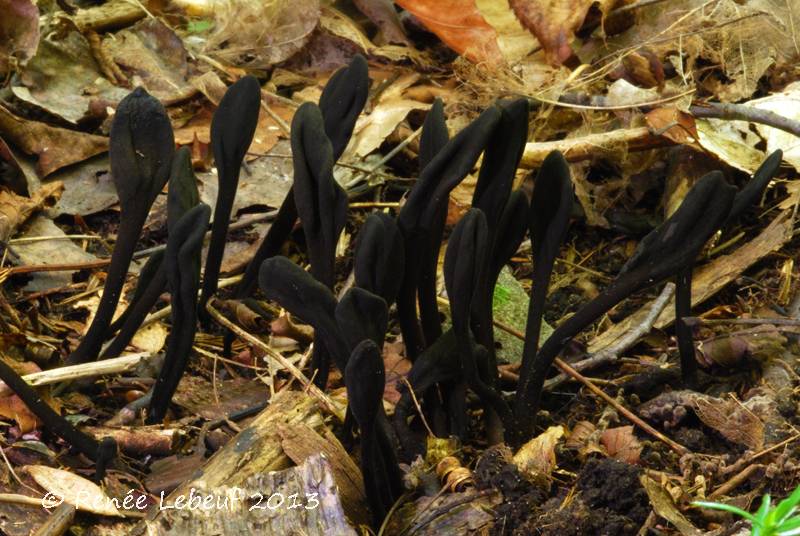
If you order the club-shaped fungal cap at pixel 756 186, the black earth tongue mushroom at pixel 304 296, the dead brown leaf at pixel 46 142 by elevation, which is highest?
the club-shaped fungal cap at pixel 756 186

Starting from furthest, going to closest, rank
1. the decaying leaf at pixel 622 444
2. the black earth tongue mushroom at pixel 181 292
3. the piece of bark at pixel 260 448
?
1. the decaying leaf at pixel 622 444
2. the black earth tongue mushroom at pixel 181 292
3. the piece of bark at pixel 260 448

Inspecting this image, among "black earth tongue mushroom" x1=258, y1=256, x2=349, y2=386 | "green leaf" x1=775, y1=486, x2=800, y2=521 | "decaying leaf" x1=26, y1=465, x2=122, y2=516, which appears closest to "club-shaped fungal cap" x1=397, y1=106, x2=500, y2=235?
"black earth tongue mushroom" x1=258, y1=256, x2=349, y2=386

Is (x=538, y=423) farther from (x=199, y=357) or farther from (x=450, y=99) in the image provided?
(x=450, y=99)

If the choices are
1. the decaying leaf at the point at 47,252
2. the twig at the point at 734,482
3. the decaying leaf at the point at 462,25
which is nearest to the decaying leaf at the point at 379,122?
the decaying leaf at the point at 462,25

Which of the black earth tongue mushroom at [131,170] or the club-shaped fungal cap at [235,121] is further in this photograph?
the club-shaped fungal cap at [235,121]

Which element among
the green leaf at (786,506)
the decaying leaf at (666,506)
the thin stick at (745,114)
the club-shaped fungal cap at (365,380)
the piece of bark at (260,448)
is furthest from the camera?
the thin stick at (745,114)

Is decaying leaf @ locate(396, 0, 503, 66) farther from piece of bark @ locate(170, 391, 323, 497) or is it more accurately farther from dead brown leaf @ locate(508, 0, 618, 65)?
piece of bark @ locate(170, 391, 323, 497)

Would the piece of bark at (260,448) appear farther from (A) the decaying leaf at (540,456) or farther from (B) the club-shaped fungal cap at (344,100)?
(B) the club-shaped fungal cap at (344,100)
